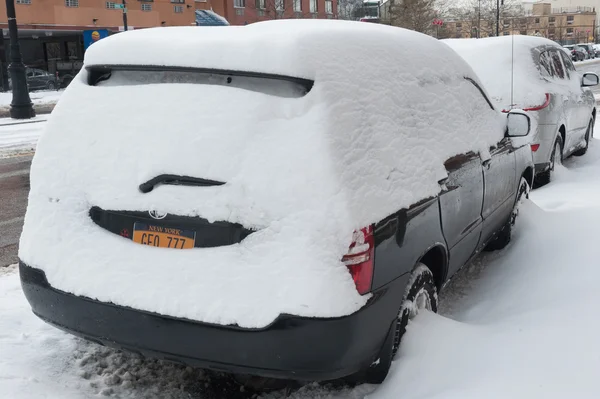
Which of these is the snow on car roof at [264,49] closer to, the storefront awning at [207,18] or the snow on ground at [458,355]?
the snow on ground at [458,355]

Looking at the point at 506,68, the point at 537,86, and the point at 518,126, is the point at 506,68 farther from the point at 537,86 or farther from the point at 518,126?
the point at 518,126

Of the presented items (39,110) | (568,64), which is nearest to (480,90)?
(568,64)

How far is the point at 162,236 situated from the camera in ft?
8.80

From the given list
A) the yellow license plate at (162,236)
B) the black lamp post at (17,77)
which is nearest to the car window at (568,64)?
the yellow license plate at (162,236)

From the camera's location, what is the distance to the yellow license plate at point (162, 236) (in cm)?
263

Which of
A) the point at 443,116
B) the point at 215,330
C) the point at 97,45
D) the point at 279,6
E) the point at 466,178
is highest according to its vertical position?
the point at 279,6

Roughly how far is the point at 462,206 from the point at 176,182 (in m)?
1.81

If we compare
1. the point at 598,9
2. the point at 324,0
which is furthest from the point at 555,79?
the point at 598,9

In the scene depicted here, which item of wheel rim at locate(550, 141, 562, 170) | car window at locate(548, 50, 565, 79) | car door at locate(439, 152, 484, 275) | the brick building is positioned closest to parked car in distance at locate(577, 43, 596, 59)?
the brick building

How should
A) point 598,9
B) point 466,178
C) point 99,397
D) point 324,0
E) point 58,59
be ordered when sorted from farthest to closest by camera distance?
point 598,9 < point 324,0 < point 58,59 < point 466,178 < point 99,397

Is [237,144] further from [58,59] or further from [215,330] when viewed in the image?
[58,59]

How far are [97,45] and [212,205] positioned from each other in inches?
48.9

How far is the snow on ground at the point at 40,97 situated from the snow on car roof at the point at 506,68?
A: 21.5 meters

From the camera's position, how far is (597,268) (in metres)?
4.05
